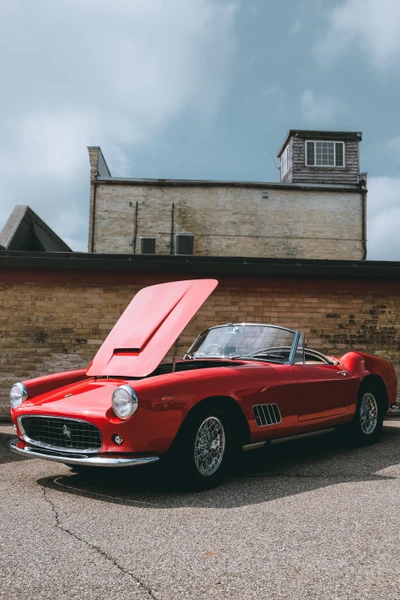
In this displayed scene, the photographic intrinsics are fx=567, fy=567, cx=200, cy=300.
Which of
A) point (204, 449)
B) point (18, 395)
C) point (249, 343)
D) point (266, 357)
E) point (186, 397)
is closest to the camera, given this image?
point (186, 397)

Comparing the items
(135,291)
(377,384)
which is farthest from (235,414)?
(135,291)

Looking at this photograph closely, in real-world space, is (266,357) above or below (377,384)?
above

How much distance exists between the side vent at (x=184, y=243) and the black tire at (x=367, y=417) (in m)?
16.8

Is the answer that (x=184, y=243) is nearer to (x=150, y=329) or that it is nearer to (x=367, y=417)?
(x=367, y=417)

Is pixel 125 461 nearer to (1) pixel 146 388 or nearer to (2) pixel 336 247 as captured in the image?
(1) pixel 146 388

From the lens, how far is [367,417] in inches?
252

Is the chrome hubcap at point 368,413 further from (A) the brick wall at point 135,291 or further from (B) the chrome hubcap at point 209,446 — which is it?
(A) the brick wall at point 135,291

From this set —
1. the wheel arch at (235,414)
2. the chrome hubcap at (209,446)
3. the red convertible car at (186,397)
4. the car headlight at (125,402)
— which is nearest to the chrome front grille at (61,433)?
the red convertible car at (186,397)

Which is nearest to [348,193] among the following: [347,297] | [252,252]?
[252,252]

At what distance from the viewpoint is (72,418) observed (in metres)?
4.19

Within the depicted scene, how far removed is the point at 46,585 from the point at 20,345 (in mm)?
7462

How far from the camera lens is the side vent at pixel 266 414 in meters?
4.70

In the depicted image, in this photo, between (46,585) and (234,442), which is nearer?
(46,585)

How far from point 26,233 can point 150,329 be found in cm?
1127
